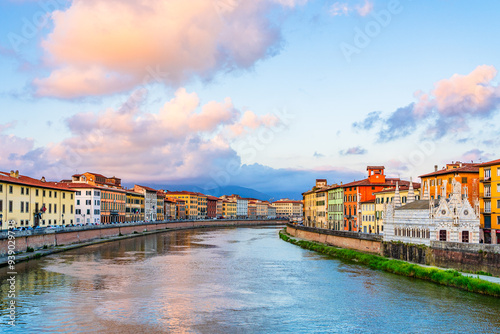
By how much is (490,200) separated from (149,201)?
10255cm

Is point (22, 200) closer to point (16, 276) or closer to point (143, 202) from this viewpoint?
point (16, 276)

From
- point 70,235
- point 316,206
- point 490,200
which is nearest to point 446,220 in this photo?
point 490,200

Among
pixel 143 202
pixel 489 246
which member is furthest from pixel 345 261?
pixel 143 202

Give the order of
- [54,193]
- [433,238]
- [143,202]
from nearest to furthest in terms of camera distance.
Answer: [433,238] < [54,193] < [143,202]

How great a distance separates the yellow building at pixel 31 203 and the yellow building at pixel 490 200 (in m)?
50.1

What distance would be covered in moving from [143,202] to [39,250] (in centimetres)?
7897

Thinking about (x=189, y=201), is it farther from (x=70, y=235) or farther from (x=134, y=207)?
(x=70, y=235)

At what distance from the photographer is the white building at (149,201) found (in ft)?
443

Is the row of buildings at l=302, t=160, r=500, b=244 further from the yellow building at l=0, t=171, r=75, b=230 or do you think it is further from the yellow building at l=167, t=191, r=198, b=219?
the yellow building at l=167, t=191, r=198, b=219

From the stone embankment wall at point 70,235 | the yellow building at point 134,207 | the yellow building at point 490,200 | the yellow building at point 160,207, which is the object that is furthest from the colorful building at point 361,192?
the yellow building at point 160,207

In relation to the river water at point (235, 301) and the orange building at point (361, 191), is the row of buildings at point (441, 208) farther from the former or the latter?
the river water at point (235, 301)

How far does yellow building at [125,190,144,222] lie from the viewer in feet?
394

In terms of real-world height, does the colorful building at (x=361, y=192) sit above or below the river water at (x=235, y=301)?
above

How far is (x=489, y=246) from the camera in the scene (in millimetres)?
34750
